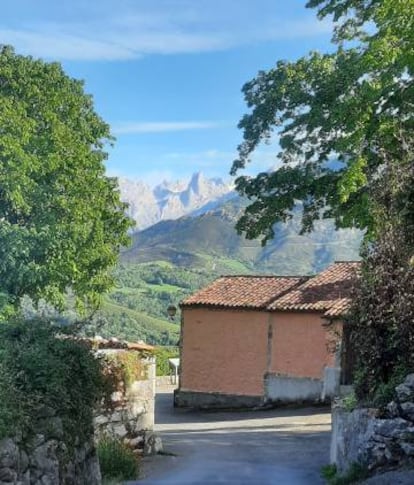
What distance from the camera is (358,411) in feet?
33.4

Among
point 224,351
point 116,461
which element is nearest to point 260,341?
point 224,351

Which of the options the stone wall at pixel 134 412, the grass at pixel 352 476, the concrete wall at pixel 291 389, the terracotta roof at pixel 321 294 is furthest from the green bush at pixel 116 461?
the concrete wall at pixel 291 389

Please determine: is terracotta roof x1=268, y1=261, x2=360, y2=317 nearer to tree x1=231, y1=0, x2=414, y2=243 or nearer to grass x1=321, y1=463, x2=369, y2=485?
tree x1=231, y1=0, x2=414, y2=243

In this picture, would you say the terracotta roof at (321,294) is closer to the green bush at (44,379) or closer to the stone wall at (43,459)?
the green bush at (44,379)

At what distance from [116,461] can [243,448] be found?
4208 millimetres

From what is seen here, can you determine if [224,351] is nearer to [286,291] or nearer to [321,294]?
[286,291]

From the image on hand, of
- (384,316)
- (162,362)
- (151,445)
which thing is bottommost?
(151,445)

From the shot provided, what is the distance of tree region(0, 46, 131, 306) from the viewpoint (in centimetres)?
2417

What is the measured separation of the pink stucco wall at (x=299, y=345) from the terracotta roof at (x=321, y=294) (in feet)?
1.20

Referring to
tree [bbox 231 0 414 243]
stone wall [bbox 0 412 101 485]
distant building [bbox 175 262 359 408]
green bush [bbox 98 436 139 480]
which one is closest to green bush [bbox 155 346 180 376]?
distant building [bbox 175 262 359 408]

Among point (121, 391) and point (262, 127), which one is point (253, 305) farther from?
point (121, 391)

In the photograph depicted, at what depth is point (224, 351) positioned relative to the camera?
27156 mm

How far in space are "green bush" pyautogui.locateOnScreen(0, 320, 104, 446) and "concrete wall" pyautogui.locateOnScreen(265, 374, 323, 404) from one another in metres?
16.1

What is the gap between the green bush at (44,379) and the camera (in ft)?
24.7
